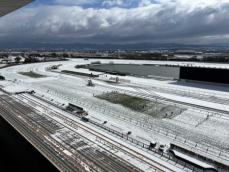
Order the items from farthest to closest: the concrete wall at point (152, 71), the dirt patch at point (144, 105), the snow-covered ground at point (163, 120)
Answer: the concrete wall at point (152, 71)
the dirt patch at point (144, 105)
the snow-covered ground at point (163, 120)

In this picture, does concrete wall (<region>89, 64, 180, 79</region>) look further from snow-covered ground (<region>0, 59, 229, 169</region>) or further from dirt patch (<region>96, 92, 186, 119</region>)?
dirt patch (<region>96, 92, 186, 119</region>)

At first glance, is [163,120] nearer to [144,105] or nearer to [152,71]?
[144,105]

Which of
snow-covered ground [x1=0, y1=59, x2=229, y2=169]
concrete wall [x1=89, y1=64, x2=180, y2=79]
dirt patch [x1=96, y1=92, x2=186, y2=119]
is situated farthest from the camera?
concrete wall [x1=89, y1=64, x2=180, y2=79]

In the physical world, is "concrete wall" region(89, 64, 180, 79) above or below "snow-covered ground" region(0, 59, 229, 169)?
below

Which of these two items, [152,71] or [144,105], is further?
[152,71]

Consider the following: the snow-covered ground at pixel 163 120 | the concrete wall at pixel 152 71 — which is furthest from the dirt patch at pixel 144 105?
the concrete wall at pixel 152 71

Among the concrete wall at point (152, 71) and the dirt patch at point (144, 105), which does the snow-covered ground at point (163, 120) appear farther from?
the concrete wall at point (152, 71)

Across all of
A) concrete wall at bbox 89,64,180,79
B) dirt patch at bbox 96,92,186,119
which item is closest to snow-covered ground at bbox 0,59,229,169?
dirt patch at bbox 96,92,186,119

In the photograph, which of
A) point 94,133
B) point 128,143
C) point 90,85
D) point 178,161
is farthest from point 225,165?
point 90,85

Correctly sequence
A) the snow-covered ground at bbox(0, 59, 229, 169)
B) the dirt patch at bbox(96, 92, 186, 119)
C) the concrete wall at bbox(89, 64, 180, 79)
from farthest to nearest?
the concrete wall at bbox(89, 64, 180, 79) → the dirt patch at bbox(96, 92, 186, 119) → the snow-covered ground at bbox(0, 59, 229, 169)

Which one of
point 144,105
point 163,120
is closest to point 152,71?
point 144,105

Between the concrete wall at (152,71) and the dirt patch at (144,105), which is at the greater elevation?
the dirt patch at (144,105)
